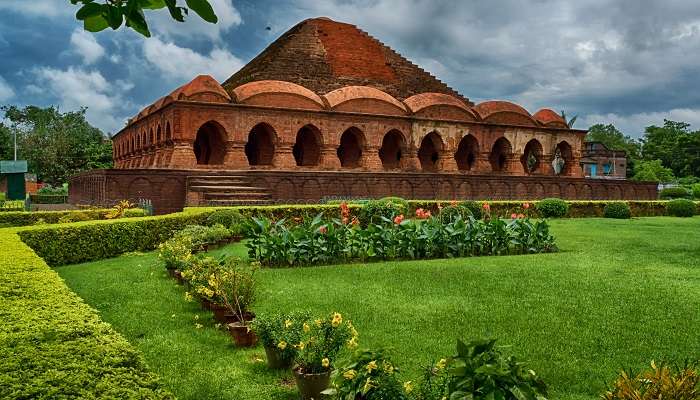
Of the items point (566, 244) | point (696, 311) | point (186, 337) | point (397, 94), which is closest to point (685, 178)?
point (397, 94)

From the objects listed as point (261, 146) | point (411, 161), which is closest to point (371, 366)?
point (261, 146)

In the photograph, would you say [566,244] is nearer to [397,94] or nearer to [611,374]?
[611,374]

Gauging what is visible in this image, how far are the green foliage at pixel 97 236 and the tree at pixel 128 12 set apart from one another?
8.48 m

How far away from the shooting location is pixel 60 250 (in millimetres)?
10047

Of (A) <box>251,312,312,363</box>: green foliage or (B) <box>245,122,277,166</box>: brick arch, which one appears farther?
(B) <box>245,122,277,166</box>: brick arch

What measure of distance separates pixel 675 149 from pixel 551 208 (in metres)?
45.7

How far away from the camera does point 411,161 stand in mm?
25188

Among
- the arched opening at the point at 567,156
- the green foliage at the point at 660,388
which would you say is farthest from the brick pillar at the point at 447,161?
the green foliage at the point at 660,388

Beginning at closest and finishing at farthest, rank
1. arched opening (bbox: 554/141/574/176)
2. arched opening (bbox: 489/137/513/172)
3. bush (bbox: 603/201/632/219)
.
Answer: bush (bbox: 603/201/632/219) → arched opening (bbox: 489/137/513/172) → arched opening (bbox: 554/141/574/176)

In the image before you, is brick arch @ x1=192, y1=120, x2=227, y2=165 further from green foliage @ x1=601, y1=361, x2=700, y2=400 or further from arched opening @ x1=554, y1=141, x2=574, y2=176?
green foliage @ x1=601, y1=361, x2=700, y2=400

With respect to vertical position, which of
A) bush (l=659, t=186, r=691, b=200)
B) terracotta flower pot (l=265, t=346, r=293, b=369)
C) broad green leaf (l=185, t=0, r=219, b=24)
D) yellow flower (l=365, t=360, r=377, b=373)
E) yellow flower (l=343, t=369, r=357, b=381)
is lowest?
terracotta flower pot (l=265, t=346, r=293, b=369)

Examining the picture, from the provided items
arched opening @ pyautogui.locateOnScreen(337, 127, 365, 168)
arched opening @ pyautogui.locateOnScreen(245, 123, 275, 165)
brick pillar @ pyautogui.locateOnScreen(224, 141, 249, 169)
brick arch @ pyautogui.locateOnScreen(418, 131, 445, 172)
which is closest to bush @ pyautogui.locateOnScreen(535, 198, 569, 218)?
brick arch @ pyautogui.locateOnScreen(418, 131, 445, 172)

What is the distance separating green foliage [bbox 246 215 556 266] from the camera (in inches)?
381

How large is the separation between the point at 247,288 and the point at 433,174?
715 inches
